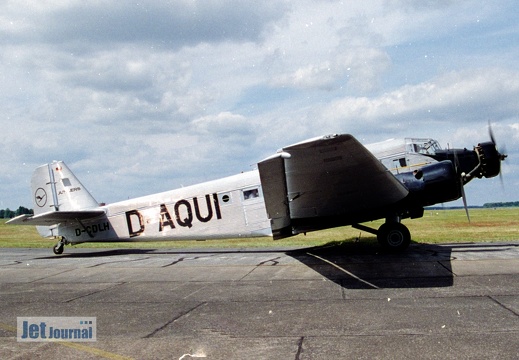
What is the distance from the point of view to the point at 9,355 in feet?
20.5

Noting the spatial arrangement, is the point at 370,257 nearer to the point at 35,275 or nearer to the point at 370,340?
the point at 370,340

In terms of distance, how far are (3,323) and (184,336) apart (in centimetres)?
389

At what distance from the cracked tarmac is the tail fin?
695cm

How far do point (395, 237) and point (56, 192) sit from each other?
55.4ft

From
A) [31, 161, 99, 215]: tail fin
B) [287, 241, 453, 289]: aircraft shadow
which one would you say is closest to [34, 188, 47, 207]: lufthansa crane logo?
[31, 161, 99, 215]: tail fin

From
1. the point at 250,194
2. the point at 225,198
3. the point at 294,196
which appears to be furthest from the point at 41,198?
the point at 294,196

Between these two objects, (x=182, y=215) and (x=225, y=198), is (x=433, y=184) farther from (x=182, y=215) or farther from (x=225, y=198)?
(x=182, y=215)

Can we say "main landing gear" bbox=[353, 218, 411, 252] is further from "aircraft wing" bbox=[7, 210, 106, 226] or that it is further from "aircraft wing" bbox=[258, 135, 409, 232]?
"aircraft wing" bbox=[7, 210, 106, 226]

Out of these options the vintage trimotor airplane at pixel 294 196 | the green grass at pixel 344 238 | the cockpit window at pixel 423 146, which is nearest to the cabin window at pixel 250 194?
the vintage trimotor airplane at pixel 294 196

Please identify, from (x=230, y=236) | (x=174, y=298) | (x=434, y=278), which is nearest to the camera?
(x=174, y=298)

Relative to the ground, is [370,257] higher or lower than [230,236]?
lower

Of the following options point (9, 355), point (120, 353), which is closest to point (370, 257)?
point (120, 353)

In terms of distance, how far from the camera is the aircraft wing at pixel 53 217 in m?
19.6

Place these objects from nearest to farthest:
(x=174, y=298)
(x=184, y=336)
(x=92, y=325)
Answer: (x=184, y=336), (x=92, y=325), (x=174, y=298)
